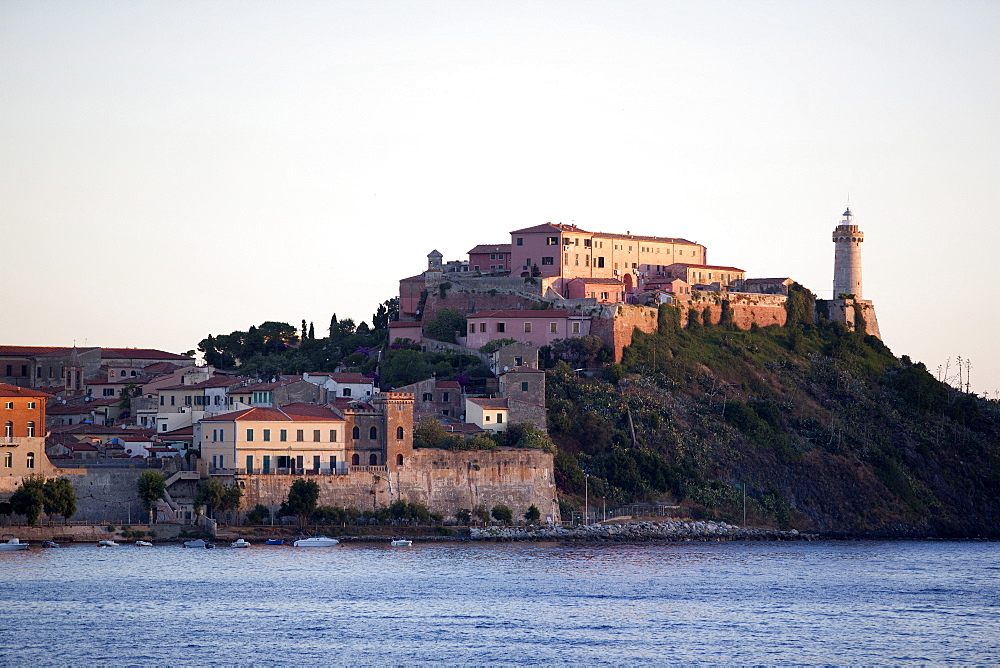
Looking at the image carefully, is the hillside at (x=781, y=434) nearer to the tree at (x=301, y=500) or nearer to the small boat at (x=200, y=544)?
the tree at (x=301, y=500)

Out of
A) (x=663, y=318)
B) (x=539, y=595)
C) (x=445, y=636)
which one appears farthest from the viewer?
(x=663, y=318)

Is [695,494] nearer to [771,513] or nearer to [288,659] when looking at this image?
[771,513]

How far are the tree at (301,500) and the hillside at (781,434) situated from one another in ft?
44.8

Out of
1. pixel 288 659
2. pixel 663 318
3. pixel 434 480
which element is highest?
pixel 663 318

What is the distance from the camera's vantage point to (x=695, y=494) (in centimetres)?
7631

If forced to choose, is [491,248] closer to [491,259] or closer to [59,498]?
[491,259]

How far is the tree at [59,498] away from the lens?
61062mm

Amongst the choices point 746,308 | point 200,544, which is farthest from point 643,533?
point 746,308

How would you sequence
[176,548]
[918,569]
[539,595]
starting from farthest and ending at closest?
[918,569], [176,548], [539,595]

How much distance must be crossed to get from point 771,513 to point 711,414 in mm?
7461

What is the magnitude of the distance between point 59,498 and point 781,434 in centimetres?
4031

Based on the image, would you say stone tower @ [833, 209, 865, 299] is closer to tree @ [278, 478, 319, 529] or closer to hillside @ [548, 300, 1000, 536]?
hillside @ [548, 300, 1000, 536]

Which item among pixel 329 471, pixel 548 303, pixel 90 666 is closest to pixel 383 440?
pixel 329 471

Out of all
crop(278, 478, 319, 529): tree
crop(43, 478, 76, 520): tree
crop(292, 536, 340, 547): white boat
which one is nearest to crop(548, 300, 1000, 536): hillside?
crop(292, 536, 340, 547): white boat
